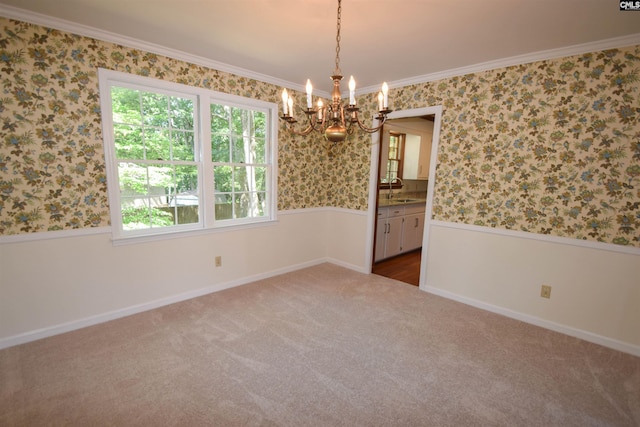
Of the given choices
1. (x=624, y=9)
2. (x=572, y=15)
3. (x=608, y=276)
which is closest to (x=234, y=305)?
(x=608, y=276)

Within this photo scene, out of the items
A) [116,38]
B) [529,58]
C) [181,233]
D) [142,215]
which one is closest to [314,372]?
[181,233]

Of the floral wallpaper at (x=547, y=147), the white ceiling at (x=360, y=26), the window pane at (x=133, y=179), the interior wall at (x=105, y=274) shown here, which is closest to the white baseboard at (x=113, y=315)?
the interior wall at (x=105, y=274)

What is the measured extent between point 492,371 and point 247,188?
3.04 m

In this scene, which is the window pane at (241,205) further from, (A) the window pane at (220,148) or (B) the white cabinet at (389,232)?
(B) the white cabinet at (389,232)

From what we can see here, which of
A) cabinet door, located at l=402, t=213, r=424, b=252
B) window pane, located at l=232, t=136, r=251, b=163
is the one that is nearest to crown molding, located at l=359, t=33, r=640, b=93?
window pane, located at l=232, t=136, r=251, b=163

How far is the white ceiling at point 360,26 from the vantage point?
1922 millimetres

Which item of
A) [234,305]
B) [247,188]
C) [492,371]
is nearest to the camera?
[492,371]

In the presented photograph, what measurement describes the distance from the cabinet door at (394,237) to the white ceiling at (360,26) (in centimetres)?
243

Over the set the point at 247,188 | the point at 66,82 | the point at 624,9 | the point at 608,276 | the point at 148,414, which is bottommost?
the point at 148,414

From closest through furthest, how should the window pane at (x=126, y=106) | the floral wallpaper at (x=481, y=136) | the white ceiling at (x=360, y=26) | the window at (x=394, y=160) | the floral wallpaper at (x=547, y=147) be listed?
the white ceiling at (x=360, y=26), the floral wallpaper at (x=481, y=136), the floral wallpaper at (x=547, y=147), the window pane at (x=126, y=106), the window at (x=394, y=160)

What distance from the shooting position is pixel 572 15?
1.95 m

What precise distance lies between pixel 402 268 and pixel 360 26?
3334 mm

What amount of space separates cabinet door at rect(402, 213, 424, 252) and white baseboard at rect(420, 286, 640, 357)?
5.19 ft

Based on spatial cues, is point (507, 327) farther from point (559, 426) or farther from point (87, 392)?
point (87, 392)
